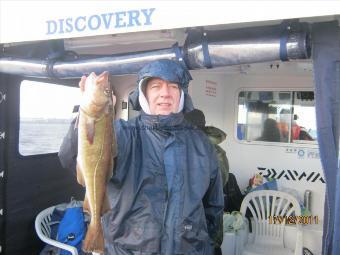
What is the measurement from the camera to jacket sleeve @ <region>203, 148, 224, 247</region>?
246 centimetres

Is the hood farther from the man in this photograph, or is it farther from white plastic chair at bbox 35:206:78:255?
white plastic chair at bbox 35:206:78:255

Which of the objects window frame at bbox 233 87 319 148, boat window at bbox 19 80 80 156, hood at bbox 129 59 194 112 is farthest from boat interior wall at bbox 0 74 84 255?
window frame at bbox 233 87 319 148

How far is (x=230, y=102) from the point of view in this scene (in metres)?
5.61

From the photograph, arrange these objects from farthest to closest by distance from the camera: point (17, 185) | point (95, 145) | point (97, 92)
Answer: point (17, 185) < point (95, 145) < point (97, 92)

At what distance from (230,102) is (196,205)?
3.57 metres

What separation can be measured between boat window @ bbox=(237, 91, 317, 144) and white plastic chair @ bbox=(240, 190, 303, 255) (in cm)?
95

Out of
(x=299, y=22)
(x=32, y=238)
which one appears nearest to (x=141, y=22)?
(x=299, y=22)

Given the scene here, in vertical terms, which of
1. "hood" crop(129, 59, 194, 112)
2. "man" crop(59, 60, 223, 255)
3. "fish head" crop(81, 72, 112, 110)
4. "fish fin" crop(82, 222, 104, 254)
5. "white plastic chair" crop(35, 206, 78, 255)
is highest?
"hood" crop(129, 59, 194, 112)

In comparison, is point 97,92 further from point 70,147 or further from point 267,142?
point 267,142

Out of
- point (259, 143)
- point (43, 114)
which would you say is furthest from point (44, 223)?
point (259, 143)

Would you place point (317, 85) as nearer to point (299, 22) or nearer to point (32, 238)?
point (299, 22)

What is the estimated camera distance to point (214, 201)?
253 cm

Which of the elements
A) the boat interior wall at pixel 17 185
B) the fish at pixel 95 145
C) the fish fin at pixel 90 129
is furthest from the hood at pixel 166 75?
the boat interior wall at pixel 17 185

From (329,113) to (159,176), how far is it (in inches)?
42.9
